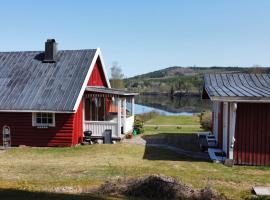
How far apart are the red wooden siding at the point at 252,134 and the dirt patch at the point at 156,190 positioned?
6268 mm

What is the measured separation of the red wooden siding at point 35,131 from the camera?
22.1 m

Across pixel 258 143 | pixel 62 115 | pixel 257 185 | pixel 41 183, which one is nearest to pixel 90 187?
pixel 41 183

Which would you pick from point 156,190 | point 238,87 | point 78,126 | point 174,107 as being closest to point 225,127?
point 238,87

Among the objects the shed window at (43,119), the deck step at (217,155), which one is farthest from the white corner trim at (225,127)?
the shed window at (43,119)

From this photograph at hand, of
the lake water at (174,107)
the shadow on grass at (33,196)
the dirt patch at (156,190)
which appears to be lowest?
the lake water at (174,107)

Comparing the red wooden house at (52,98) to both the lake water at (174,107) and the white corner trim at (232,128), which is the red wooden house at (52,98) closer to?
the white corner trim at (232,128)

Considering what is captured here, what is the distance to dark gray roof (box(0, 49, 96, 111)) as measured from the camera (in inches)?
876

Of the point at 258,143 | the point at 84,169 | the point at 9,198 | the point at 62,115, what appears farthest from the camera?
the point at 62,115

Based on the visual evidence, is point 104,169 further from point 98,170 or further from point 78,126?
point 78,126

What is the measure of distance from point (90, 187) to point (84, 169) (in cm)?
388

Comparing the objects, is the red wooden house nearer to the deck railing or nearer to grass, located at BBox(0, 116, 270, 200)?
the deck railing

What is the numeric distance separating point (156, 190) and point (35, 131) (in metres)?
12.9

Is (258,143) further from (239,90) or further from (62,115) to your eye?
(62,115)

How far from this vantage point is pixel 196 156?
63.3 ft
